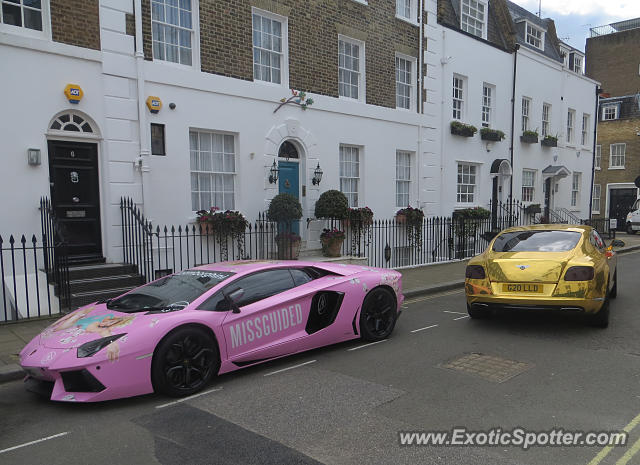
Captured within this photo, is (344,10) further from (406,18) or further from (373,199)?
(373,199)

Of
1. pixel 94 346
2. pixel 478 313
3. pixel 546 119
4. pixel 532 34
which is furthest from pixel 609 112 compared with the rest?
pixel 94 346

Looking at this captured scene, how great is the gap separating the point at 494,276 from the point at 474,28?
13.7 meters

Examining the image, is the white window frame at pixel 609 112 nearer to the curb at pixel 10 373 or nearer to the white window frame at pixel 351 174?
the white window frame at pixel 351 174

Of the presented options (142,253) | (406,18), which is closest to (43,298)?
(142,253)

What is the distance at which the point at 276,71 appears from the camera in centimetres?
1170

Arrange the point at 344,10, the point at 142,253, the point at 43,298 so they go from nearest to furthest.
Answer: the point at 43,298, the point at 142,253, the point at 344,10

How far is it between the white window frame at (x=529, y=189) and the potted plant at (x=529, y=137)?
1.26 metres

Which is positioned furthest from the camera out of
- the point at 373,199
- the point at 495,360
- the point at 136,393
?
the point at 373,199

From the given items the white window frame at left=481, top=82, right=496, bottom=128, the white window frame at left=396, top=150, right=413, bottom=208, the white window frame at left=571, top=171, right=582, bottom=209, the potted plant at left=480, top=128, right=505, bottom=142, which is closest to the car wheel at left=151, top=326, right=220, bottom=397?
the white window frame at left=396, top=150, right=413, bottom=208

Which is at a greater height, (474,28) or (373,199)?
(474,28)

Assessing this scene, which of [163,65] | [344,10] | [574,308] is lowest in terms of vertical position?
[574,308]

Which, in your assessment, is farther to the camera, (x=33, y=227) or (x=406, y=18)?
(x=406, y=18)

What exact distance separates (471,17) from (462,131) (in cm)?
443

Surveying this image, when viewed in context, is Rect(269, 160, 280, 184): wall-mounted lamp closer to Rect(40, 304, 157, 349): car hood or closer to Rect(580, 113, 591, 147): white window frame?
Rect(40, 304, 157, 349): car hood
